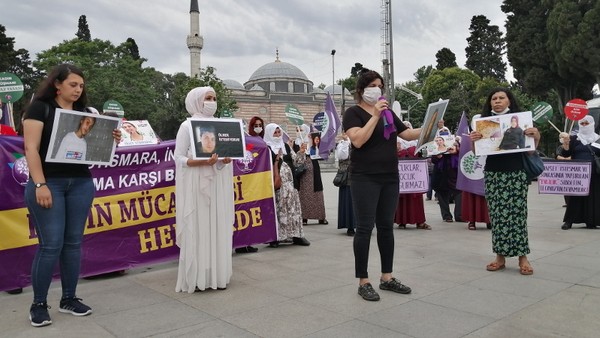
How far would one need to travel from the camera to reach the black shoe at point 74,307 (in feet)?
12.8

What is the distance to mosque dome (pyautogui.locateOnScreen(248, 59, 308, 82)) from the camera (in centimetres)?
8531

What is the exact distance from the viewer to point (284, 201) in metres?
7.01

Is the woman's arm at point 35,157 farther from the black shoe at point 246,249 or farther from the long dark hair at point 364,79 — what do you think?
the black shoe at point 246,249

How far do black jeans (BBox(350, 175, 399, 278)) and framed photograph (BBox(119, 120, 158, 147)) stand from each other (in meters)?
4.72

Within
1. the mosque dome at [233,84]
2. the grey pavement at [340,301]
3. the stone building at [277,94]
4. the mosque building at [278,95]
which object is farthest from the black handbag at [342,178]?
the mosque dome at [233,84]

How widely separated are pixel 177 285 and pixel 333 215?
6.58 meters

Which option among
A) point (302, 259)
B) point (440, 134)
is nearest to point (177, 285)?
point (302, 259)

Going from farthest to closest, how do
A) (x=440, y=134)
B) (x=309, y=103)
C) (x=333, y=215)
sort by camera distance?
(x=309, y=103) < (x=333, y=215) < (x=440, y=134)

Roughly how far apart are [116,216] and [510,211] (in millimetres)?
4286

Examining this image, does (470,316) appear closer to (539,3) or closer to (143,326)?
(143,326)

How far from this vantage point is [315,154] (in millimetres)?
9203

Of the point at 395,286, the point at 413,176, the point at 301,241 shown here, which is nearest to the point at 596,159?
the point at 413,176

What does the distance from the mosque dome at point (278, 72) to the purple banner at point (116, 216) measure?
265 feet

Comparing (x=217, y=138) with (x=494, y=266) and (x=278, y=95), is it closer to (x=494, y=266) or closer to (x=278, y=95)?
(x=494, y=266)
